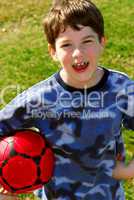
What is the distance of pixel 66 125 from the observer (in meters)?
3.88

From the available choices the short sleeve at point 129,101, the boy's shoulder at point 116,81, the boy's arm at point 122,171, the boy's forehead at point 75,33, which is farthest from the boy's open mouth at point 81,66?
the boy's arm at point 122,171

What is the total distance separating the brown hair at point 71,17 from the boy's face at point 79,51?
39 millimetres

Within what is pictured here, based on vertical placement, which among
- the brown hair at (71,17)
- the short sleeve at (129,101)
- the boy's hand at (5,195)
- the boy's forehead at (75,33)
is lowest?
the boy's hand at (5,195)

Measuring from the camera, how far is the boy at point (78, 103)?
370 cm

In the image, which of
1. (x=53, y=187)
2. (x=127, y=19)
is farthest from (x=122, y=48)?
(x=53, y=187)

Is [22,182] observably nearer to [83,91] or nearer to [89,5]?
[83,91]

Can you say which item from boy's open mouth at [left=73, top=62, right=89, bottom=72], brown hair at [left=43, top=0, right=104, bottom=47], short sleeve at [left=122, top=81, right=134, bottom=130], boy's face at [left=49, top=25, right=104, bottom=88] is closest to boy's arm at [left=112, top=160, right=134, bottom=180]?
short sleeve at [left=122, top=81, right=134, bottom=130]

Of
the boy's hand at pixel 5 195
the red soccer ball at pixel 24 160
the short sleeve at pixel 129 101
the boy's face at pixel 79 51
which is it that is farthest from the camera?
the boy's hand at pixel 5 195

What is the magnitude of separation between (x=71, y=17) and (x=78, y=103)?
1.99 feet

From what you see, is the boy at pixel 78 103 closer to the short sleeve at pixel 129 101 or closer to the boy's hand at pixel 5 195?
the short sleeve at pixel 129 101

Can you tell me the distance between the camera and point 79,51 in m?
3.61

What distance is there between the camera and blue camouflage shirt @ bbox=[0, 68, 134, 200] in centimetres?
384

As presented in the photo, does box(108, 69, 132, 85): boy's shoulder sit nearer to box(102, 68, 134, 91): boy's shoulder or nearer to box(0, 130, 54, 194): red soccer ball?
box(102, 68, 134, 91): boy's shoulder

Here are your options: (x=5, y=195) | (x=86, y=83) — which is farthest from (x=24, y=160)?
(x=86, y=83)
